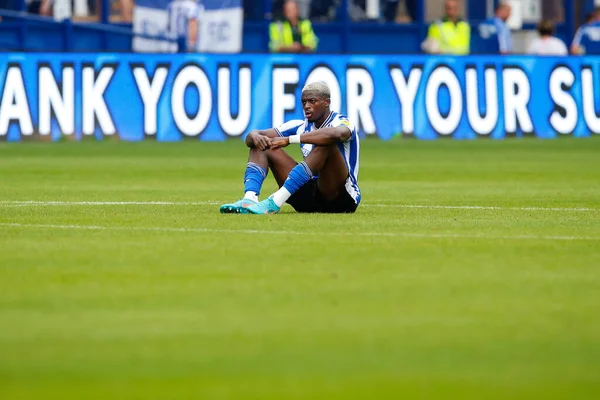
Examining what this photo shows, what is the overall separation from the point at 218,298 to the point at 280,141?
429 centimetres

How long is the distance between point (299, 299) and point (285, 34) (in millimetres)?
21647

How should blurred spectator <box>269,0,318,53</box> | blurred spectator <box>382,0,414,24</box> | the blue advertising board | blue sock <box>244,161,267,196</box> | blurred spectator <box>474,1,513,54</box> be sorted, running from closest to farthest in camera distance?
blue sock <box>244,161,267,196</box> < the blue advertising board < blurred spectator <box>269,0,318,53</box> < blurred spectator <box>474,1,513,54</box> < blurred spectator <box>382,0,414,24</box>

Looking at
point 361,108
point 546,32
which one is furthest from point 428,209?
point 546,32

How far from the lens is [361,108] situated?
2577 centimetres

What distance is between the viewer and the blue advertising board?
2447cm

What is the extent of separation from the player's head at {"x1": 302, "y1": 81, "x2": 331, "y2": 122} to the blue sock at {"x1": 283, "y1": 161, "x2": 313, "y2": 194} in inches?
16.9

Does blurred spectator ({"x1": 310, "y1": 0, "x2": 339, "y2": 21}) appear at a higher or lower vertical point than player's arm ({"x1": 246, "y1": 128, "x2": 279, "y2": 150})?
higher

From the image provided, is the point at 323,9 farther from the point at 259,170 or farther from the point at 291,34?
the point at 259,170

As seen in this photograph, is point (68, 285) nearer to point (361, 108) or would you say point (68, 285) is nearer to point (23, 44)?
point (361, 108)

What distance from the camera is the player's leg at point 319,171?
474 inches

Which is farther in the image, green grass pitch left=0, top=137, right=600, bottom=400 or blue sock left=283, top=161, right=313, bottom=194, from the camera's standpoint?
blue sock left=283, top=161, right=313, bottom=194

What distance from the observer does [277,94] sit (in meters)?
25.4

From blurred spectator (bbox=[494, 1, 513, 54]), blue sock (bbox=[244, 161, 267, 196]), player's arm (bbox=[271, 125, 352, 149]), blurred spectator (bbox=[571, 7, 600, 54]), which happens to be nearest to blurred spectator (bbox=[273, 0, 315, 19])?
blurred spectator (bbox=[494, 1, 513, 54])

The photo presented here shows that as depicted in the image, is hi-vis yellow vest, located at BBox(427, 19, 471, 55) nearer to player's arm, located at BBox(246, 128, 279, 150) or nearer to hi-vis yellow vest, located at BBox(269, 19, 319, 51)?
hi-vis yellow vest, located at BBox(269, 19, 319, 51)
